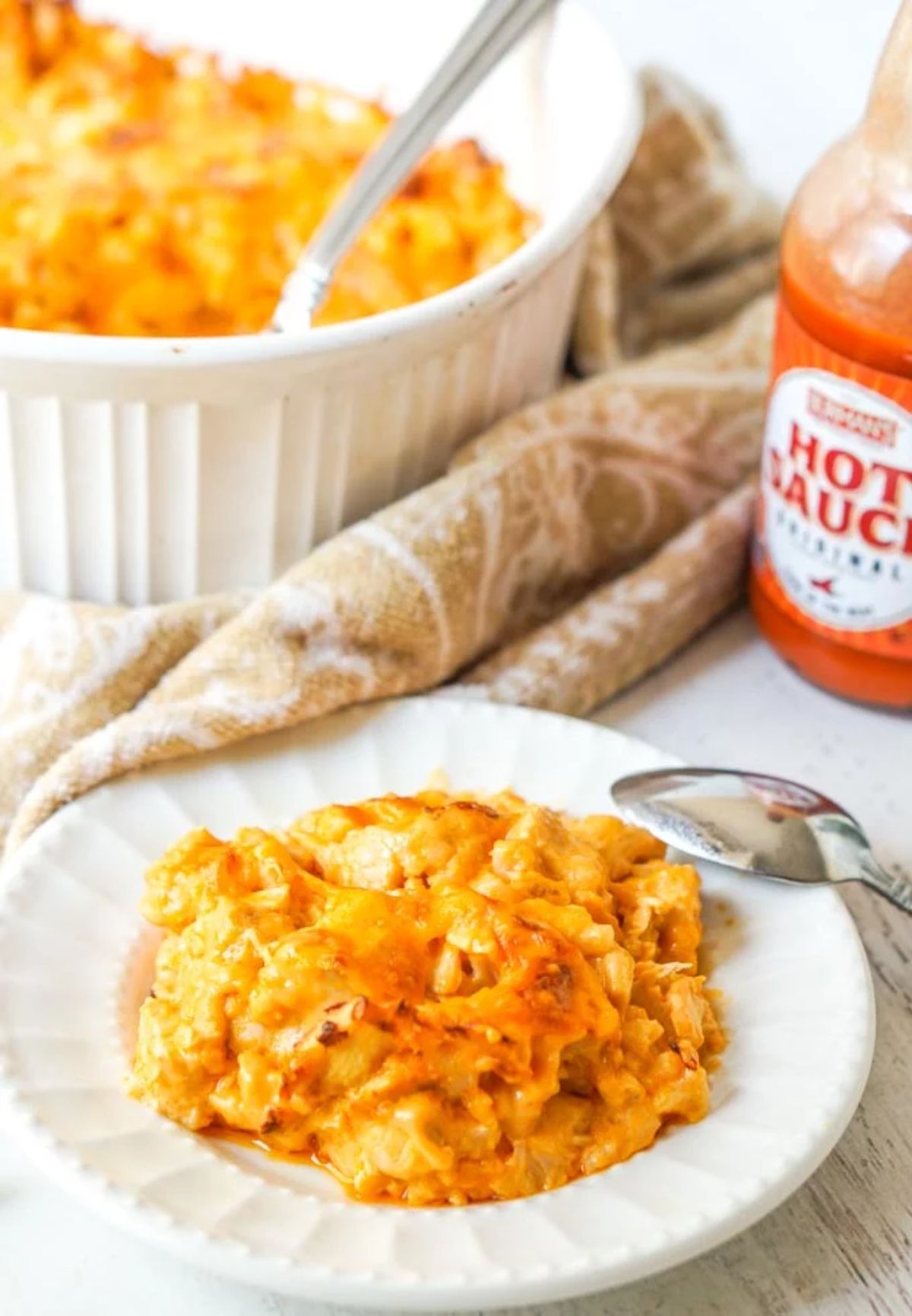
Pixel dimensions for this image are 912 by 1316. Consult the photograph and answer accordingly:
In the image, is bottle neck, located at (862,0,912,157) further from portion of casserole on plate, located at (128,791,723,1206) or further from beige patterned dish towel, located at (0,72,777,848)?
portion of casserole on plate, located at (128,791,723,1206)

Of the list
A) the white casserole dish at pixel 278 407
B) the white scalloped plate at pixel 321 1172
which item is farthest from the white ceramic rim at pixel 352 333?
the white scalloped plate at pixel 321 1172

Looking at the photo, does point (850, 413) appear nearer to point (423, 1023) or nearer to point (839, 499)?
point (839, 499)

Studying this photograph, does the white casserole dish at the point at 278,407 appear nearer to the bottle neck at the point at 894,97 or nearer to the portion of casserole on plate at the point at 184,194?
the portion of casserole on plate at the point at 184,194

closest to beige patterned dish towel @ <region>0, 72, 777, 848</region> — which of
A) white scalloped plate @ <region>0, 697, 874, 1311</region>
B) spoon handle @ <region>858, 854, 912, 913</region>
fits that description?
white scalloped plate @ <region>0, 697, 874, 1311</region>

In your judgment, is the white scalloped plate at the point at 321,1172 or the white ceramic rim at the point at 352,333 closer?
the white scalloped plate at the point at 321,1172

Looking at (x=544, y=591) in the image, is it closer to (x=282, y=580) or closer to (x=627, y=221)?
(x=282, y=580)

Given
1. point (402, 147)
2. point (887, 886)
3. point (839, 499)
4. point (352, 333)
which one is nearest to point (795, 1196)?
point (887, 886)

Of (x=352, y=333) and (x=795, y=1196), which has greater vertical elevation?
(x=352, y=333)

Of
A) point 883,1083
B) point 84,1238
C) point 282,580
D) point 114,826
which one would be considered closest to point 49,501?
point 282,580
